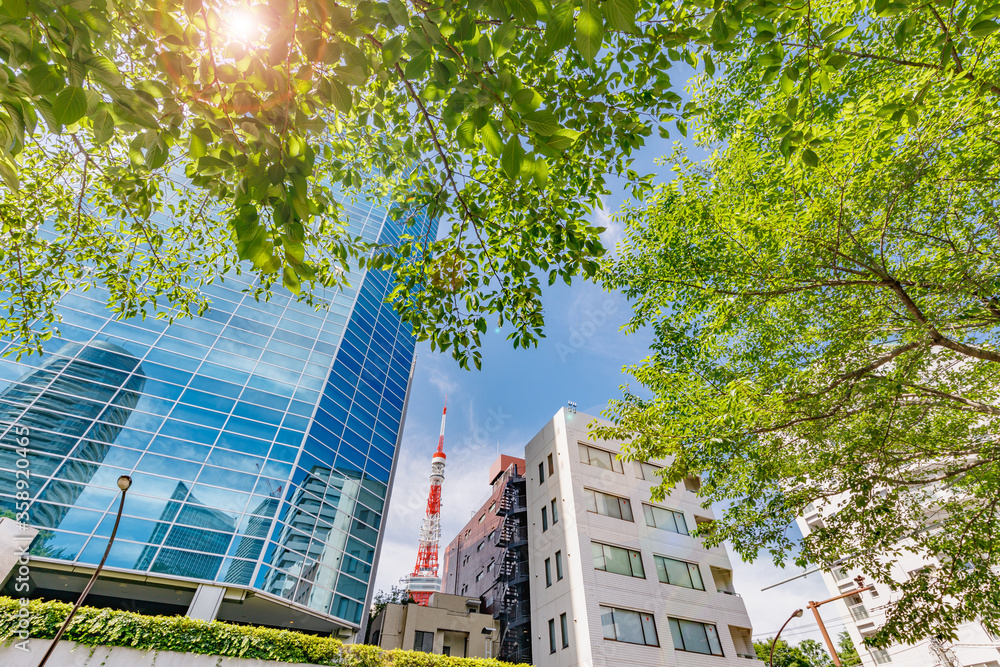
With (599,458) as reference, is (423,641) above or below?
below

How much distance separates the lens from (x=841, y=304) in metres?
7.53

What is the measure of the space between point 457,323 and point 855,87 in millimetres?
7415

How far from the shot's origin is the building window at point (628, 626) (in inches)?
752

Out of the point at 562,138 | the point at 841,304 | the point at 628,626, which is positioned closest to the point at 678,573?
the point at 628,626

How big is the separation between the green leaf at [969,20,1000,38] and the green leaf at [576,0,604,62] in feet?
10.4

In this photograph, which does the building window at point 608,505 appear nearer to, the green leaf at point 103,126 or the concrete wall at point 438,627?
the concrete wall at point 438,627

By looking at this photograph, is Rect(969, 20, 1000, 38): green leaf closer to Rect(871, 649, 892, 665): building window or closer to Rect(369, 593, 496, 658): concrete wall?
Rect(369, 593, 496, 658): concrete wall

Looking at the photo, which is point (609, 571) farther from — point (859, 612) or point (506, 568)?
point (859, 612)

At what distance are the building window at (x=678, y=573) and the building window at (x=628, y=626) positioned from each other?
247cm

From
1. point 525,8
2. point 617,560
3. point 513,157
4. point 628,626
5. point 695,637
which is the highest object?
point 617,560

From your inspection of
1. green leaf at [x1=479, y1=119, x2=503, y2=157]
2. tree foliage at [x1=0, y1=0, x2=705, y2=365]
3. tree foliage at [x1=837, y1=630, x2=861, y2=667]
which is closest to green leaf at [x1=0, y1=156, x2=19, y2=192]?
tree foliage at [x1=0, y1=0, x2=705, y2=365]

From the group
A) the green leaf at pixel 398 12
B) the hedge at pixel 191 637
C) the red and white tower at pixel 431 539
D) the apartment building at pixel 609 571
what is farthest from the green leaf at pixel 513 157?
the red and white tower at pixel 431 539

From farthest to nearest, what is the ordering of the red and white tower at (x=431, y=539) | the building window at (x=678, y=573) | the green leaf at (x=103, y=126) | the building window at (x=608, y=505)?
the red and white tower at (x=431, y=539), the building window at (x=608, y=505), the building window at (x=678, y=573), the green leaf at (x=103, y=126)

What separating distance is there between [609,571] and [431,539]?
31996 mm
